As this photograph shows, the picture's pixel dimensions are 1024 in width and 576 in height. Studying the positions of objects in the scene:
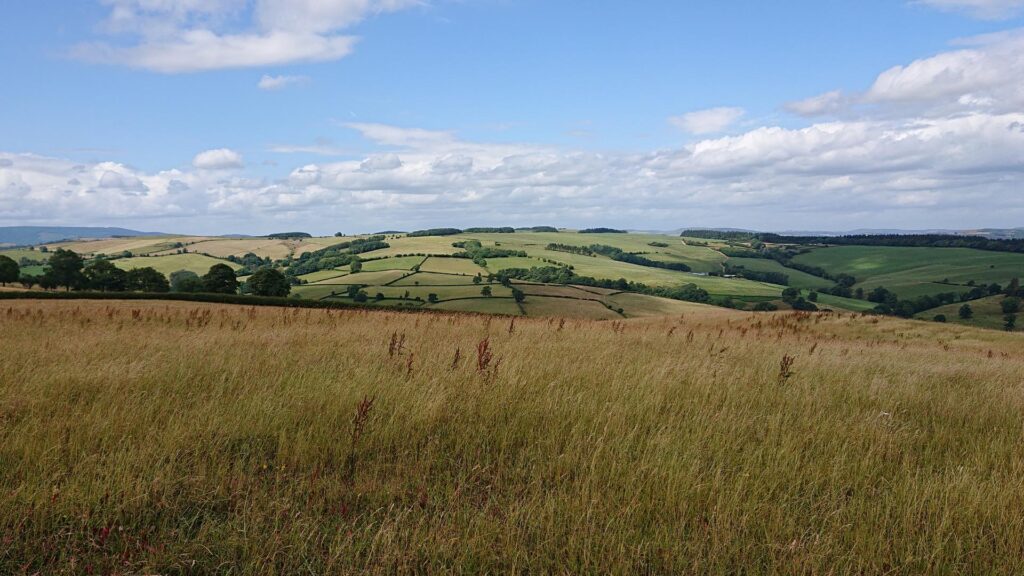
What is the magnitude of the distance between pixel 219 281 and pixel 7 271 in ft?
83.7

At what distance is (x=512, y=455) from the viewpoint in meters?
4.89

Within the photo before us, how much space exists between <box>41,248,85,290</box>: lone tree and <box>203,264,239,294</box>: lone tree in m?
16.7

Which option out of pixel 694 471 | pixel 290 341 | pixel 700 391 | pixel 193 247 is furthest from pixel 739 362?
pixel 193 247

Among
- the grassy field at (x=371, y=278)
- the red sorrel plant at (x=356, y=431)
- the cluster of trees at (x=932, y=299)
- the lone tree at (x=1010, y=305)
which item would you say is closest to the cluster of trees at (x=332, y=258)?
the grassy field at (x=371, y=278)

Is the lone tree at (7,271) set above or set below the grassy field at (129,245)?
below

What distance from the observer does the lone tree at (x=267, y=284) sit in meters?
65.8

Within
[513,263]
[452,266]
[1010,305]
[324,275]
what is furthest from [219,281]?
[1010,305]

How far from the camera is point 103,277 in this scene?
71375 mm

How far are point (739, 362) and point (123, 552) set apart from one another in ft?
29.9

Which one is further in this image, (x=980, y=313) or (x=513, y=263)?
(x=513, y=263)

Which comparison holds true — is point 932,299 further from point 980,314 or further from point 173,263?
point 173,263

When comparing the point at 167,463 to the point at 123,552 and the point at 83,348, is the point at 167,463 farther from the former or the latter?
the point at 83,348

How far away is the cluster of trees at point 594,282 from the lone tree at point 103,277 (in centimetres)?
5580

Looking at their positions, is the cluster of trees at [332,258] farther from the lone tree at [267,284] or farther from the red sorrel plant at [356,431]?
the red sorrel plant at [356,431]
